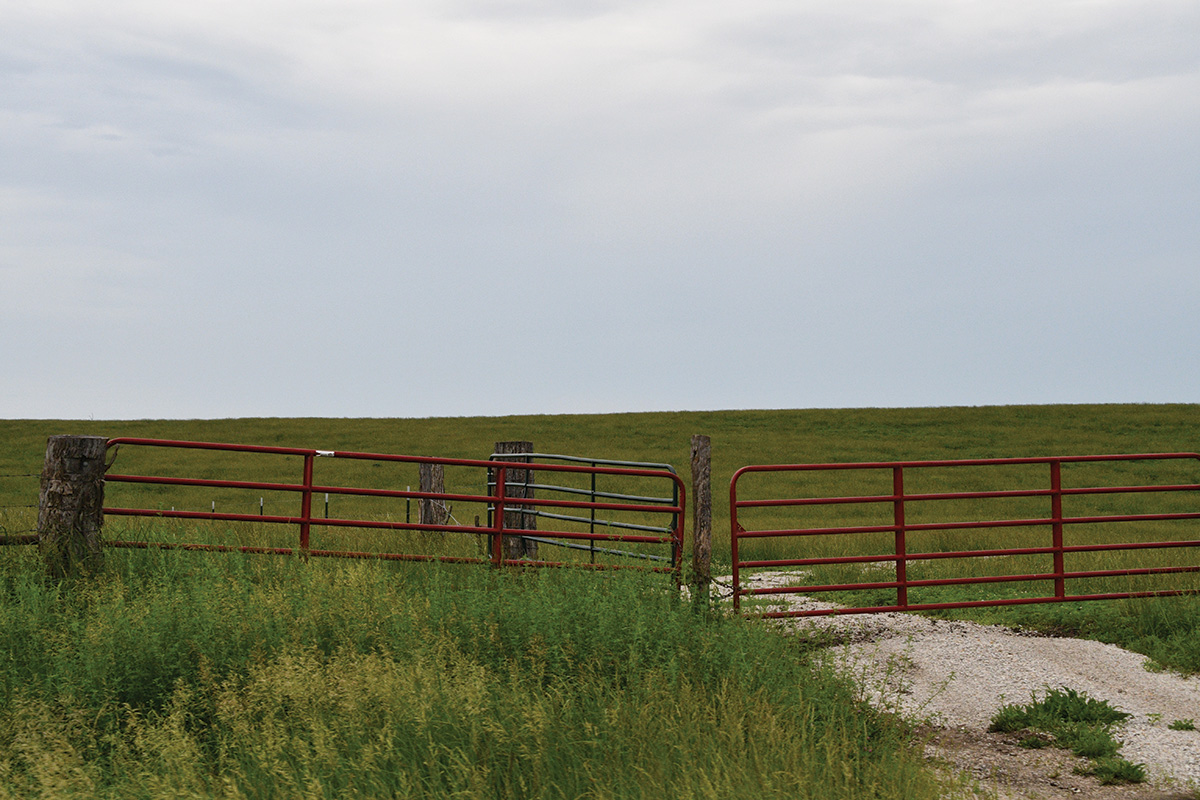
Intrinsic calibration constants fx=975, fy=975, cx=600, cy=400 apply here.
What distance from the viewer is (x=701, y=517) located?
9906 mm

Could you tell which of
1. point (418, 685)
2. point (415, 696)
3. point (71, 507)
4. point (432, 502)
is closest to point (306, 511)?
point (71, 507)

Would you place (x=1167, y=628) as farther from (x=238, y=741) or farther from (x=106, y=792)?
(x=106, y=792)

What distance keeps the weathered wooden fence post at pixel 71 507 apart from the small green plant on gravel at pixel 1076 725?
28.0 feet

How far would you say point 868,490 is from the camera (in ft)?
92.3

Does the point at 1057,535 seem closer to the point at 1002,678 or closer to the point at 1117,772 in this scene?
the point at 1002,678

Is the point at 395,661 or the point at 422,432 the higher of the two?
the point at 422,432

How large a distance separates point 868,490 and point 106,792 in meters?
25.1

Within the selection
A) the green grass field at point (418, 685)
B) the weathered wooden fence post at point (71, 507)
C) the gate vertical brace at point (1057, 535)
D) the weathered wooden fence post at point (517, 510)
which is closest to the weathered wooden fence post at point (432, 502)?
the weathered wooden fence post at point (517, 510)

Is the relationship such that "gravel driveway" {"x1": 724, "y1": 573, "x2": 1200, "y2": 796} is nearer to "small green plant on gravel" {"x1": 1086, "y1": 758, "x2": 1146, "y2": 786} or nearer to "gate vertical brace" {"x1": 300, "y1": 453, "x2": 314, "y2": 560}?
"small green plant on gravel" {"x1": 1086, "y1": 758, "x2": 1146, "y2": 786}

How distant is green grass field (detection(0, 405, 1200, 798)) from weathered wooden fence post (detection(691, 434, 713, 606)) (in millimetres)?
957

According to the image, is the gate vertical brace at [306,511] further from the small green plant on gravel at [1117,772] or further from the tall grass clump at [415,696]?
the small green plant on gravel at [1117,772]

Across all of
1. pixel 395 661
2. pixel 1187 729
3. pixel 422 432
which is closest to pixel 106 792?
pixel 395 661

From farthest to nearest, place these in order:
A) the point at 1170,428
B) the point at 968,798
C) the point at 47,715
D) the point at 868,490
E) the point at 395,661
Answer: the point at 1170,428, the point at 868,490, the point at 395,661, the point at 47,715, the point at 968,798

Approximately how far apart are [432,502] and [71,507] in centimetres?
592
